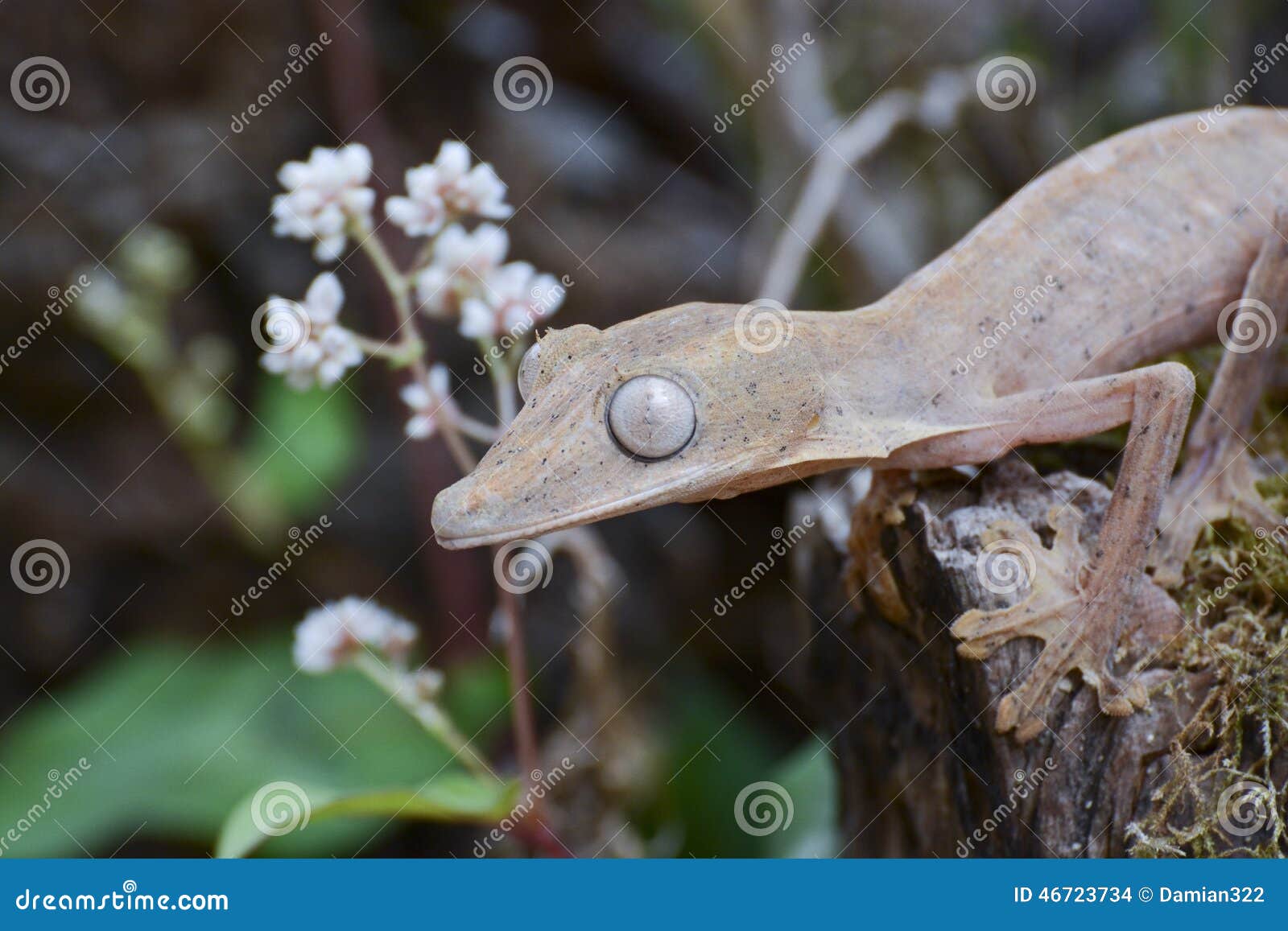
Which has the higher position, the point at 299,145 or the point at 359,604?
the point at 299,145

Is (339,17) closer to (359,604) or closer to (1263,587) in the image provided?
(359,604)

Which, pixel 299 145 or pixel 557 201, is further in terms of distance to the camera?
pixel 557 201

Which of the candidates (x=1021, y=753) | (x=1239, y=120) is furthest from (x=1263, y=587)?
(x=1239, y=120)

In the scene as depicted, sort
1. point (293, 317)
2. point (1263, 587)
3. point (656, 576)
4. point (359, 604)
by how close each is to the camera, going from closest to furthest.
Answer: point (293, 317) < point (1263, 587) < point (359, 604) < point (656, 576)

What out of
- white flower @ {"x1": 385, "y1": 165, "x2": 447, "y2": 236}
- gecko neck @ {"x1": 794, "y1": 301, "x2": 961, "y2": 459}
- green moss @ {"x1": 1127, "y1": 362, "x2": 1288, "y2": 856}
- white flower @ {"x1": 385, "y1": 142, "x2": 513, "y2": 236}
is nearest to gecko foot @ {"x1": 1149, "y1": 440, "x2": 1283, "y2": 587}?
green moss @ {"x1": 1127, "y1": 362, "x2": 1288, "y2": 856}

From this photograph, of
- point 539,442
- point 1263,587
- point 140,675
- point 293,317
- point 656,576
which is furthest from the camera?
point 656,576

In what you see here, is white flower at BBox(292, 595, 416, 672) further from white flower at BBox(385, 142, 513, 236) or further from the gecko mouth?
white flower at BBox(385, 142, 513, 236)

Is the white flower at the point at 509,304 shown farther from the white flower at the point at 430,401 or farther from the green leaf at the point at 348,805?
the green leaf at the point at 348,805
